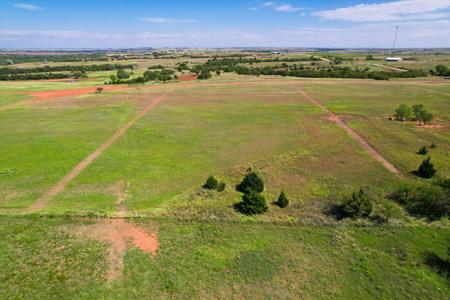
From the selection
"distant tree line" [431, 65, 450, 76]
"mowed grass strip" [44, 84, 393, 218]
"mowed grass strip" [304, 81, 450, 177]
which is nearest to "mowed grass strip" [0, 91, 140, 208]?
"mowed grass strip" [44, 84, 393, 218]

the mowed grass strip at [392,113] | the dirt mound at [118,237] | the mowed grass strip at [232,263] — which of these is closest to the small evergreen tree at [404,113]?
the mowed grass strip at [392,113]

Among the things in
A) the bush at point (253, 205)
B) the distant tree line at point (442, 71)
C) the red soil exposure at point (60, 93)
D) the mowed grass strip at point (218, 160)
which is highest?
the distant tree line at point (442, 71)

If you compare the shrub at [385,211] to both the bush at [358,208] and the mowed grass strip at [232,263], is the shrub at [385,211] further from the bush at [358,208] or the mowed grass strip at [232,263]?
the mowed grass strip at [232,263]

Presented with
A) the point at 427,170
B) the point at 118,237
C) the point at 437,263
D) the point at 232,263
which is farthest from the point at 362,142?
the point at 118,237

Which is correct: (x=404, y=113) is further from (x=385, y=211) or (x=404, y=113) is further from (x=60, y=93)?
(x=60, y=93)

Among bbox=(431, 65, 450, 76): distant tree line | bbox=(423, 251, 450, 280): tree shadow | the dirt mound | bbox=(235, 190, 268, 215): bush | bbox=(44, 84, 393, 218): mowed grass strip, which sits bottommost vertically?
bbox=(44, 84, 393, 218): mowed grass strip

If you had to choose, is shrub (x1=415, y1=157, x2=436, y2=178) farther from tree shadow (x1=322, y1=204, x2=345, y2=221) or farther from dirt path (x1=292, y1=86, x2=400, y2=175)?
tree shadow (x1=322, y1=204, x2=345, y2=221)

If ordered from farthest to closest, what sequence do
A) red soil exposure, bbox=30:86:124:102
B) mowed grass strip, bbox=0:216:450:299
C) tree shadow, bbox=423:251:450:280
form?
red soil exposure, bbox=30:86:124:102
tree shadow, bbox=423:251:450:280
mowed grass strip, bbox=0:216:450:299

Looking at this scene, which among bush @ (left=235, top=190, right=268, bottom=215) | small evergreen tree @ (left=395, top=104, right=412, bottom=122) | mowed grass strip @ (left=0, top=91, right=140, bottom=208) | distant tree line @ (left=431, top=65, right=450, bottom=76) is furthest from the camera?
distant tree line @ (left=431, top=65, right=450, bottom=76)
